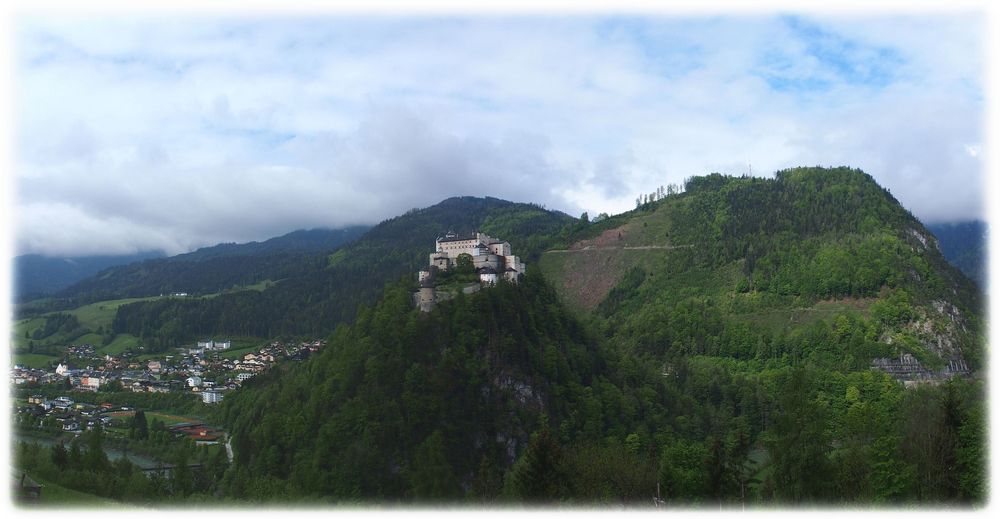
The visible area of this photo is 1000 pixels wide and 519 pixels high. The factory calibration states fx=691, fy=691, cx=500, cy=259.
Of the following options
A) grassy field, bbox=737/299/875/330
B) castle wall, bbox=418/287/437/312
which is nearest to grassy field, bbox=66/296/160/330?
castle wall, bbox=418/287/437/312

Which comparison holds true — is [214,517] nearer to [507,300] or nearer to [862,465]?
[862,465]

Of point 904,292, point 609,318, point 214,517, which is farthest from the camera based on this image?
point 609,318

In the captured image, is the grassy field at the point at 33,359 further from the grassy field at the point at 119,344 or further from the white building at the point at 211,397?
the white building at the point at 211,397

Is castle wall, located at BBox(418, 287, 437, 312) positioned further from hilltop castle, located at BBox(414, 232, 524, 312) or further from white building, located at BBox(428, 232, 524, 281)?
white building, located at BBox(428, 232, 524, 281)

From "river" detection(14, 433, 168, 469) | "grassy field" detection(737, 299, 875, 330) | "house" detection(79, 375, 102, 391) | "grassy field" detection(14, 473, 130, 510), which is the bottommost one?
"river" detection(14, 433, 168, 469)

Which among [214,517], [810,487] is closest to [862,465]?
[810,487]

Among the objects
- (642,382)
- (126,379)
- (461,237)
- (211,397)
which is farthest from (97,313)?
(642,382)
